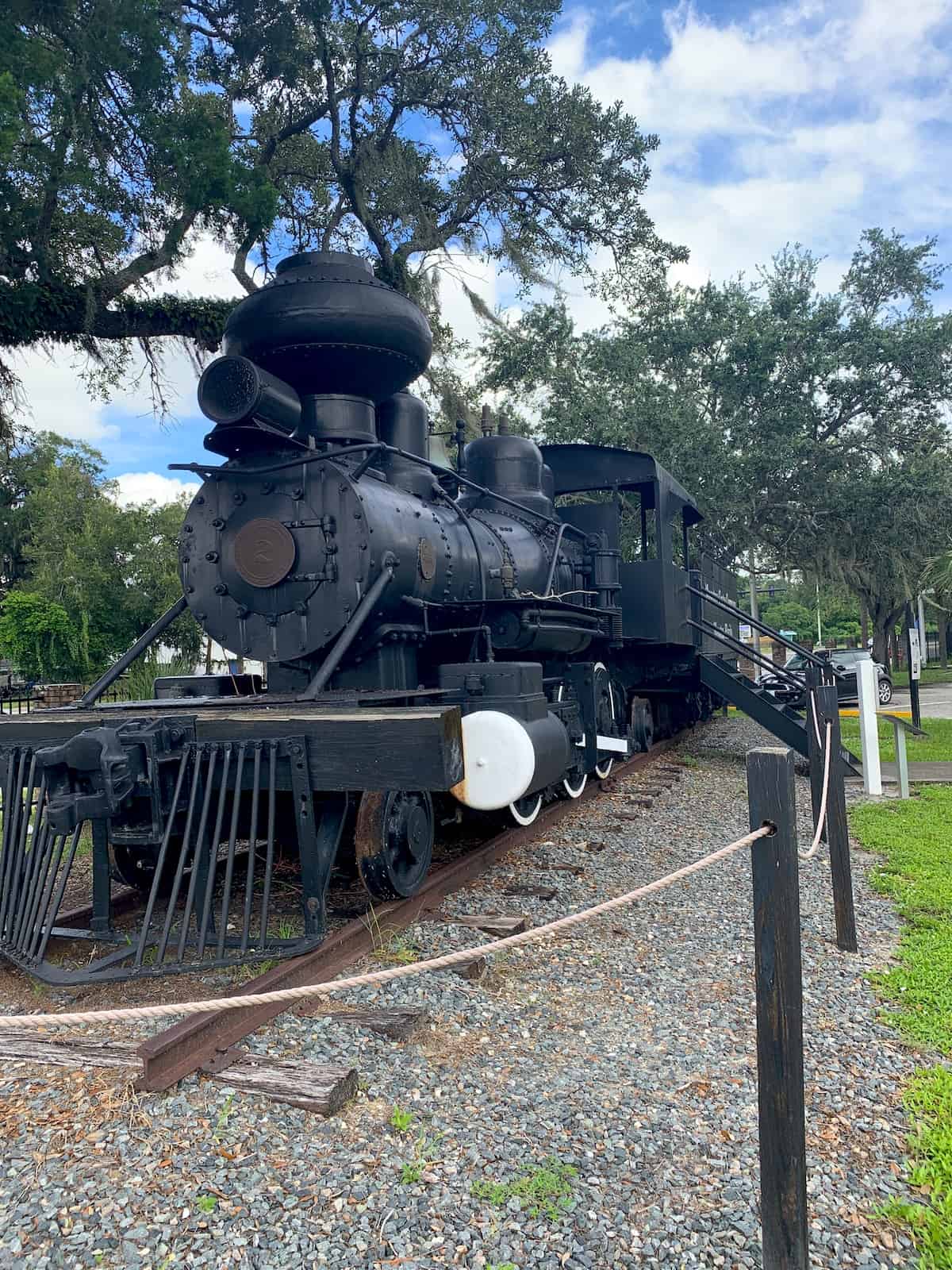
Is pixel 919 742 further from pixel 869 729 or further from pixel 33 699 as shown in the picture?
pixel 33 699

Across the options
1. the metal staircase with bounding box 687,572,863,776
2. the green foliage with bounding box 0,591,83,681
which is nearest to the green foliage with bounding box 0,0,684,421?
the metal staircase with bounding box 687,572,863,776

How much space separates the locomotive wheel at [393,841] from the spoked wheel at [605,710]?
307 cm

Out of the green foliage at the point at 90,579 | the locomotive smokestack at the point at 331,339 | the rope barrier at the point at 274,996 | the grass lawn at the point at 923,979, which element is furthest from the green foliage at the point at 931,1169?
the green foliage at the point at 90,579

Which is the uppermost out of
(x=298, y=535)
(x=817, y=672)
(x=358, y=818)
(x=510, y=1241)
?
(x=298, y=535)

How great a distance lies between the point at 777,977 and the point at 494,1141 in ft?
3.32

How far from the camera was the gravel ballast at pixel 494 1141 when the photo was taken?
2.16 metres

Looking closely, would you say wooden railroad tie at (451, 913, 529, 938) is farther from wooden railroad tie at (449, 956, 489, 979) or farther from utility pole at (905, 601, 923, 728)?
utility pole at (905, 601, 923, 728)

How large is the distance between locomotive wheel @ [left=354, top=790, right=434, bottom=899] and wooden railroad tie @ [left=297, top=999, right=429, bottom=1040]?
82 centimetres

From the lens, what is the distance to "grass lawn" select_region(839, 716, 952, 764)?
36.4 feet

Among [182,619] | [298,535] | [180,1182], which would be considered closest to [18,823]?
[298,535]

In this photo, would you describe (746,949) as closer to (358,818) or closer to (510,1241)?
(358,818)

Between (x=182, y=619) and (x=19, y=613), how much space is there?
15.8ft

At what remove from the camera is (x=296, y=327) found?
4.91 m

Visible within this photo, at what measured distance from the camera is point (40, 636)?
2275 cm
